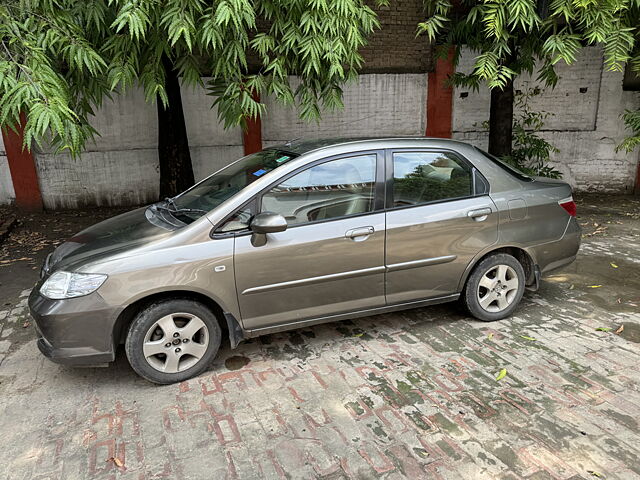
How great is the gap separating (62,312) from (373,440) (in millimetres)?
2106

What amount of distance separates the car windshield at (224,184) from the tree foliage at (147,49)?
3.28 feet

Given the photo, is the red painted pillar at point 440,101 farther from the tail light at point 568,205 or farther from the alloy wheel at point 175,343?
the alloy wheel at point 175,343

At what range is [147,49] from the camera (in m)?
4.78

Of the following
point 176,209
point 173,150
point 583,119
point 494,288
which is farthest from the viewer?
point 583,119

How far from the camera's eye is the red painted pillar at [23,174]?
8141 mm

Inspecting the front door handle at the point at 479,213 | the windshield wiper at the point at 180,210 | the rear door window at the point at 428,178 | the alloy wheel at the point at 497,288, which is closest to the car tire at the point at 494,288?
the alloy wheel at the point at 497,288

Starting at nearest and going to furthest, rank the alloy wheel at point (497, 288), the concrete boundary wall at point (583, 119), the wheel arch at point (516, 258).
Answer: the wheel arch at point (516, 258) < the alloy wheel at point (497, 288) < the concrete boundary wall at point (583, 119)

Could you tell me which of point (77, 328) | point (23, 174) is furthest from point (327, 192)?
point (23, 174)

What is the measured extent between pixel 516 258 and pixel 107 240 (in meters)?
3.49

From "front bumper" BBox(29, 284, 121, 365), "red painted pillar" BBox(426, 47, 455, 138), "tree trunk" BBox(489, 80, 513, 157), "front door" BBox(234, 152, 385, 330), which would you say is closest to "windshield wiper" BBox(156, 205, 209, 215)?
"front door" BBox(234, 152, 385, 330)

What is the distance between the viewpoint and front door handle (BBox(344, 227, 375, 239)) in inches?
140

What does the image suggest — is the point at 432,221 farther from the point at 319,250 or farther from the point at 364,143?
the point at 319,250

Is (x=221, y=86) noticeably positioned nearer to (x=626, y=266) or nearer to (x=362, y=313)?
(x=362, y=313)

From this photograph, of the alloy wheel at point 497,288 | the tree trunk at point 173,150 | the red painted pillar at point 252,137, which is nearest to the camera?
the alloy wheel at point 497,288
